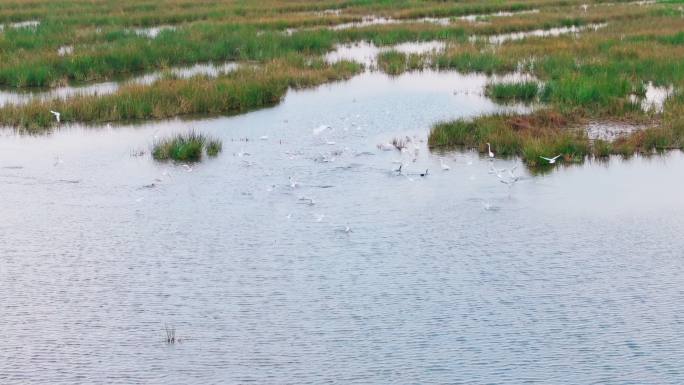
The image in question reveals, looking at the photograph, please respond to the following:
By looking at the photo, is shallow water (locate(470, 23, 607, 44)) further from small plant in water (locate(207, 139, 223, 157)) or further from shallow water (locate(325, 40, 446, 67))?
small plant in water (locate(207, 139, 223, 157))

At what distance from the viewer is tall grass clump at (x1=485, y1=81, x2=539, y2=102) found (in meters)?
17.2

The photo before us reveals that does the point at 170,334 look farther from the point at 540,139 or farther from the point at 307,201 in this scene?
the point at 540,139

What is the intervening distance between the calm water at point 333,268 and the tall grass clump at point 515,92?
432 centimetres

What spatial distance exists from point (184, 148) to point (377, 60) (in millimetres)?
9754

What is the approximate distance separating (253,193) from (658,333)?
5.50m

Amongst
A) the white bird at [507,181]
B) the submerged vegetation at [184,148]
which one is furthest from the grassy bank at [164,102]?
the white bird at [507,181]

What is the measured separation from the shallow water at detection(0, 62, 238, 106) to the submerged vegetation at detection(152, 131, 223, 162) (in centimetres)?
423

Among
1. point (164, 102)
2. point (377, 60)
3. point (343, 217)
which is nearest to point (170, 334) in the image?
point (343, 217)

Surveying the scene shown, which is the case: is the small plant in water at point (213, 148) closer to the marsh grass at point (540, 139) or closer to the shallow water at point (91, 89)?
the marsh grass at point (540, 139)

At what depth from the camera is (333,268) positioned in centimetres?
892

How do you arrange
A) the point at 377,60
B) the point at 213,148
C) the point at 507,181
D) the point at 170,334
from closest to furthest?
the point at 170,334
the point at 507,181
the point at 213,148
the point at 377,60

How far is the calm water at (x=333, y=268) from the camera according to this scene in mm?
6992

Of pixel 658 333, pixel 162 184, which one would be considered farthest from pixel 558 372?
pixel 162 184

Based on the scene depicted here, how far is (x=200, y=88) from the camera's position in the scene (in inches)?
683
